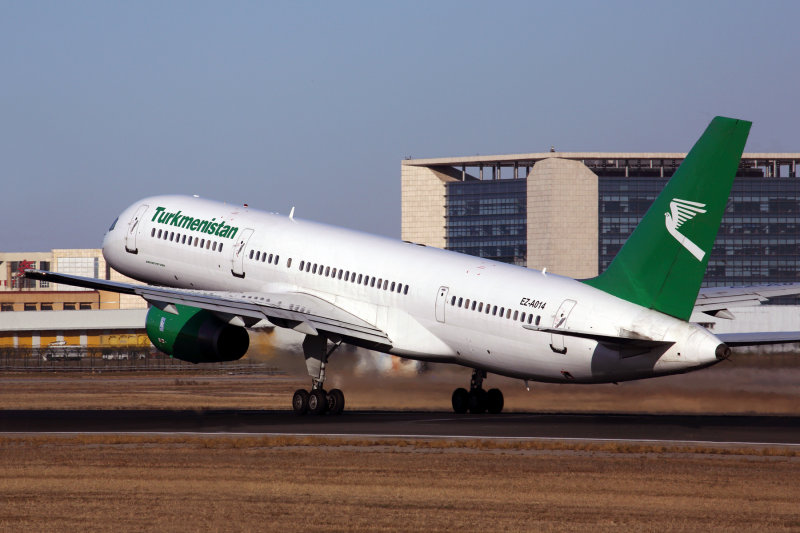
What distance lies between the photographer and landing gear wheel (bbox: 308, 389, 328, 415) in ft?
134

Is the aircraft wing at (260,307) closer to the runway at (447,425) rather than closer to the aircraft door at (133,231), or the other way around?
the runway at (447,425)

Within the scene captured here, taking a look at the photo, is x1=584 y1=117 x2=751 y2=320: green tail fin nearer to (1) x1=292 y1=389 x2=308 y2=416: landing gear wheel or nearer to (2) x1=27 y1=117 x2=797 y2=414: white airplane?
(2) x1=27 y1=117 x2=797 y2=414: white airplane

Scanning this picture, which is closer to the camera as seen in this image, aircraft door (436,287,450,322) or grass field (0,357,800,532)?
grass field (0,357,800,532)

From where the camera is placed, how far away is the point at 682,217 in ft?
114

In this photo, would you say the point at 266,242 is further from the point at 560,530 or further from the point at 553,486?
the point at 560,530

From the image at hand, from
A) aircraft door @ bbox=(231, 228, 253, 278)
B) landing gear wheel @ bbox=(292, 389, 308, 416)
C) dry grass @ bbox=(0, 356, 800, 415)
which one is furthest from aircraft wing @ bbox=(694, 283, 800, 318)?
aircraft door @ bbox=(231, 228, 253, 278)

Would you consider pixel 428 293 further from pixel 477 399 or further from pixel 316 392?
pixel 316 392

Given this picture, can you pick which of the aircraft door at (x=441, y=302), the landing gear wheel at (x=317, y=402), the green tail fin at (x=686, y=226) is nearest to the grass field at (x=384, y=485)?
the green tail fin at (x=686, y=226)

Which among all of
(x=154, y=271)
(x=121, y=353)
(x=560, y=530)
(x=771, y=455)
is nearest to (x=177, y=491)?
(x=560, y=530)

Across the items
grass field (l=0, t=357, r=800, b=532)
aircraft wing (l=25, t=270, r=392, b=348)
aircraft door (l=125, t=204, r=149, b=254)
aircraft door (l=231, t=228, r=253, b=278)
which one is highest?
aircraft door (l=125, t=204, r=149, b=254)

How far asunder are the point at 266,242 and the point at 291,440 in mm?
16344

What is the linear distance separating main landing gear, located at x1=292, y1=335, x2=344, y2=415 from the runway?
595 mm

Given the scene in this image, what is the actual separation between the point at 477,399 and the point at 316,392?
601 cm

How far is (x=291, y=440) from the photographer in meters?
30.6
